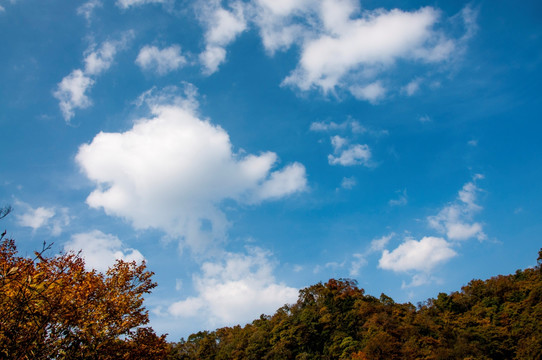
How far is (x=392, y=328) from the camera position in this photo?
45469mm

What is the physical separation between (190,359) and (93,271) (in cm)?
5447

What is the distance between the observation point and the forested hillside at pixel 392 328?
3919 centimetres

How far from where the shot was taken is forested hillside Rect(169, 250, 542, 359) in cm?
3919

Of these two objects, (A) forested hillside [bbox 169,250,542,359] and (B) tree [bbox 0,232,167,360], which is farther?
(A) forested hillside [bbox 169,250,542,359]

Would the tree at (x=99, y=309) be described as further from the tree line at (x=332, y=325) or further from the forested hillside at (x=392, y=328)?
the forested hillside at (x=392, y=328)

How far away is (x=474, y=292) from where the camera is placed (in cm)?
5491

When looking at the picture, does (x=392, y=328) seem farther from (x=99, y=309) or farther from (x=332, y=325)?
(x=99, y=309)

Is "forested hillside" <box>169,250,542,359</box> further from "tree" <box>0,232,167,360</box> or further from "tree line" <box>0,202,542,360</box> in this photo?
"tree" <box>0,232,167,360</box>

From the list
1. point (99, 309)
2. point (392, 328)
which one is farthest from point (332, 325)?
point (99, 309)

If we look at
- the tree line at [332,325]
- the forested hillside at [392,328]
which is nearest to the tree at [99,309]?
the tree line at [332,325]

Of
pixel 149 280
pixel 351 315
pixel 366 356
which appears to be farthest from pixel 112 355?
pixel 351 315

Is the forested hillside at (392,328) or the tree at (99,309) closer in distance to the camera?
the tree at (99,309)

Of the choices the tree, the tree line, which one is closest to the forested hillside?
the tree line

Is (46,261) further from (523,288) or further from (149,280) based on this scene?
(523,288)
